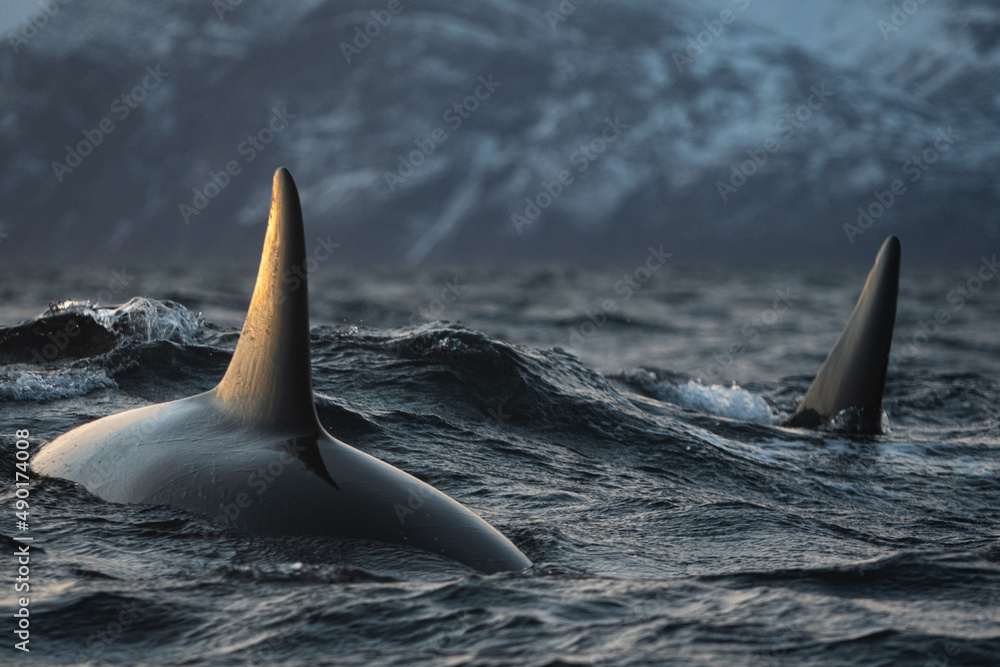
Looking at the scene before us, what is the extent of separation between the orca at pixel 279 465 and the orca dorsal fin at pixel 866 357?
284 inches

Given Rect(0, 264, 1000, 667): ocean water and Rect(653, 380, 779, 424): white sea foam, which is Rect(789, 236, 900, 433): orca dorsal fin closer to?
Rect(0, 264, 1000, 667): ocean water

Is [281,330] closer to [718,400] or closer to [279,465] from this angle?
[279,465]

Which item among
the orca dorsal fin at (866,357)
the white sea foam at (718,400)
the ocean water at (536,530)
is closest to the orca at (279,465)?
the ocean water at (536,530)

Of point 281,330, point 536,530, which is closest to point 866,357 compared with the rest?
point 536,530

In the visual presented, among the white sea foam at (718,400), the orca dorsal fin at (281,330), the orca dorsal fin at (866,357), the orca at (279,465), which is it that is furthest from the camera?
A: the white sea foam at (718,400)

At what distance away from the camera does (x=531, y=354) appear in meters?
12.6

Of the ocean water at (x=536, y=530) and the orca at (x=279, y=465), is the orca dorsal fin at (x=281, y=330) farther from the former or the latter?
the ocean water at (x=536, y=530)

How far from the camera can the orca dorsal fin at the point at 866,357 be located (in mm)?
10948

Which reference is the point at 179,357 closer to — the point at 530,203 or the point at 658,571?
the point at 658,571

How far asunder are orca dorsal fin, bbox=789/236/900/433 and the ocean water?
0.49 m

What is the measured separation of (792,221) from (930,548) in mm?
181337

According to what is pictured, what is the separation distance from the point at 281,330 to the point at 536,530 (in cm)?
213

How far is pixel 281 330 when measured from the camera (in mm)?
5516

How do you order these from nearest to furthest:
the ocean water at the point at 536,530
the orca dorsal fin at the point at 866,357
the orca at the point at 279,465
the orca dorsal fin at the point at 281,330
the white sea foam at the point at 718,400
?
1. the ocean water at the point at 536,530
2. the orca at the point at 279,465
3. the orca dorsal fin at the point at 281,330
4. the orca dorsal fin at the point at 866,357
5. the white sea foam at the point at 718,400
